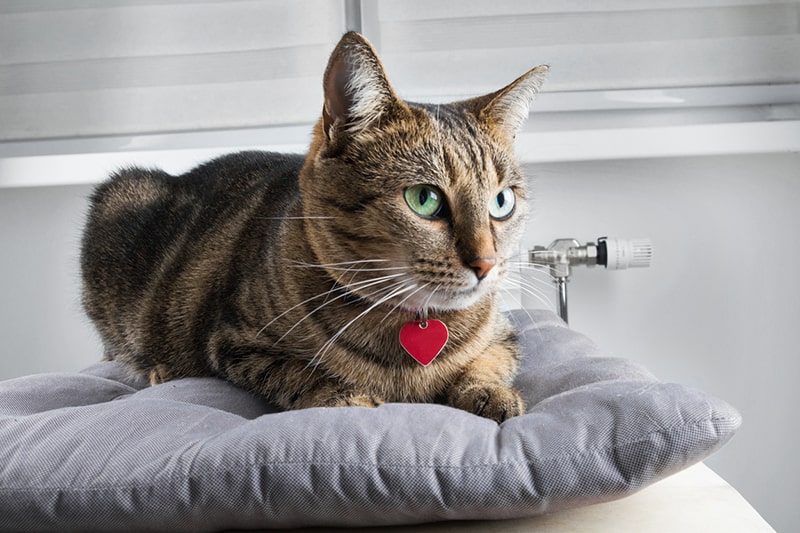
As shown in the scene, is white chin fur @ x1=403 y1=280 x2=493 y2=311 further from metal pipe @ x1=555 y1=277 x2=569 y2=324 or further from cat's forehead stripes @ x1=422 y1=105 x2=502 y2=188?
metal pipe @ x1=555 y1=277 x2=569 y2=324

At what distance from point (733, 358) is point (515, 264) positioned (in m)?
1.27

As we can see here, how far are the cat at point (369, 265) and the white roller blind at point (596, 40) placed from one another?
0.91 metres

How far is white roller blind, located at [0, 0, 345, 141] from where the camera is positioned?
6.81ft

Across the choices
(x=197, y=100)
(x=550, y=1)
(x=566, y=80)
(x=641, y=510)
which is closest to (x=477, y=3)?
(x=550, y=1)

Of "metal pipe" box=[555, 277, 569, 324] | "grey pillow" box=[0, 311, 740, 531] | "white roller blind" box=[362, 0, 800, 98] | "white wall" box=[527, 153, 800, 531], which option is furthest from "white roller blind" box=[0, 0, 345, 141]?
"grey pillow" box=[0, 311, 740, 531]

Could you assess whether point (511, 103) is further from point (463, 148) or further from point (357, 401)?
point (357, 401)

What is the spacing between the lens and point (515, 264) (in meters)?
1.04

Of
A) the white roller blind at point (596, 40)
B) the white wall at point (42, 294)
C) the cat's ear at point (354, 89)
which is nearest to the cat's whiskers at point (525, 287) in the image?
the cat's ear at point (354, 89)

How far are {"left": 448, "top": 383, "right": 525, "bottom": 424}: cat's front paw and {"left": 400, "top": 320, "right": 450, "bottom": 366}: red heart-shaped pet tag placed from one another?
0.06 meters

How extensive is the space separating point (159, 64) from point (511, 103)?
1366 mm

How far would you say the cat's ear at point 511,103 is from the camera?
1.06 m

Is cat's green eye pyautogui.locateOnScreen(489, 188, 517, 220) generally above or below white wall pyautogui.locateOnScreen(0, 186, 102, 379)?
above

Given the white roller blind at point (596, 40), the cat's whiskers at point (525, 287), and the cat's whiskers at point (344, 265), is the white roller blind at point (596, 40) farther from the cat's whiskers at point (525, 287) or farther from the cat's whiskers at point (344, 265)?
the cat's whiskers at point (344, 265)

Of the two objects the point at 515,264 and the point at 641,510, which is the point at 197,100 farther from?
the point at 641,510
